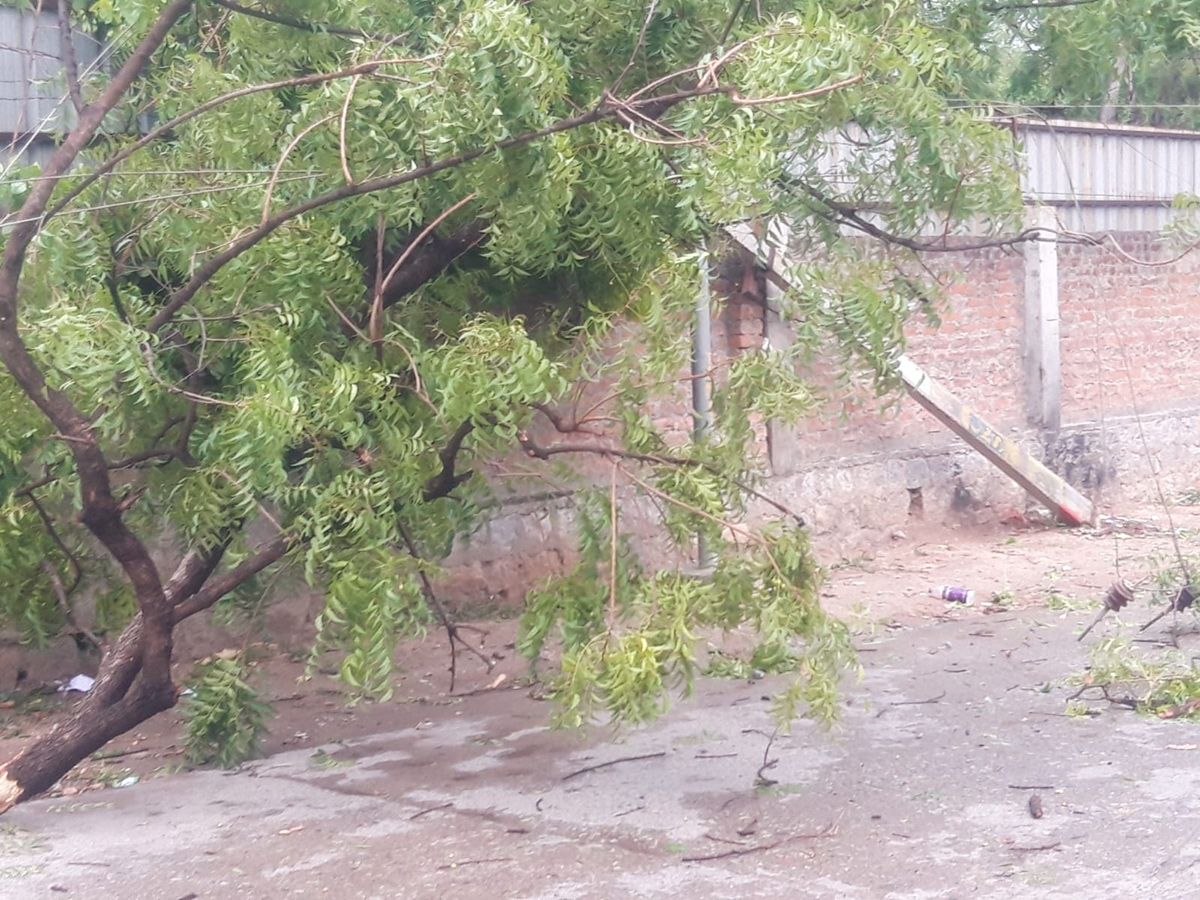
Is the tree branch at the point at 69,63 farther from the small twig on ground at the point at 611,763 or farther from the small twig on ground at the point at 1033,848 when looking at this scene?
the small twig on ground at the point at 1033,848

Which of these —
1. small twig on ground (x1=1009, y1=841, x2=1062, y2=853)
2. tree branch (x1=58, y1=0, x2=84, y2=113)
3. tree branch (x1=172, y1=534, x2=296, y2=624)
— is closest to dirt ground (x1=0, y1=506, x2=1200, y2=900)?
small twig on ground (x1=1009, y1=841, x2=1062, y2=853)

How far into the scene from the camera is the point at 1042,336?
1121 centimetres

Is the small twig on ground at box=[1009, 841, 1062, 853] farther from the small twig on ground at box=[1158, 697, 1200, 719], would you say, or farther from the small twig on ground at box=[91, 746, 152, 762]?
the small twig on ground at box=[91, 746, 152, 762]

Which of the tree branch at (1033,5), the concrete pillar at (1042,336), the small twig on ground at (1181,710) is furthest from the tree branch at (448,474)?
the concrete pillar at (1042,336)

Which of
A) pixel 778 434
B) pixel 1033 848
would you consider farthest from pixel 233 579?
pixel 778 434

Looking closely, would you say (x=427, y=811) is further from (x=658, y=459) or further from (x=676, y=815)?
(x=658, y=459)

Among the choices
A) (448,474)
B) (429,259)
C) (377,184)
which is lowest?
(448,474)

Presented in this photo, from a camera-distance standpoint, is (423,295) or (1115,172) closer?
(423,295)

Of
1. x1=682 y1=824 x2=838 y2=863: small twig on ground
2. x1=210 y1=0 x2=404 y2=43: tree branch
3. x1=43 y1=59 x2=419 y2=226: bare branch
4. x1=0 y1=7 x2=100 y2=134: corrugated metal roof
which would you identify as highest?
x1=0 y1=7 x2=100 y2=134: corrugated metal roof

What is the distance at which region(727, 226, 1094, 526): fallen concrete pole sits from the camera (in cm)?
988

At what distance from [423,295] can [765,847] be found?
2.35 m

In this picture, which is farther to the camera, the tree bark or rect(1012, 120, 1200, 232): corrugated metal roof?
rect(1012, 120, 1200, 232): corrugated metal roof

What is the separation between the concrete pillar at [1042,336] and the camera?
11203mm

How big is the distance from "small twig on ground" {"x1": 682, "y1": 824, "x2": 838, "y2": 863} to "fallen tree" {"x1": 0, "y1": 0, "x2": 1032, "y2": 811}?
0.48 meters
